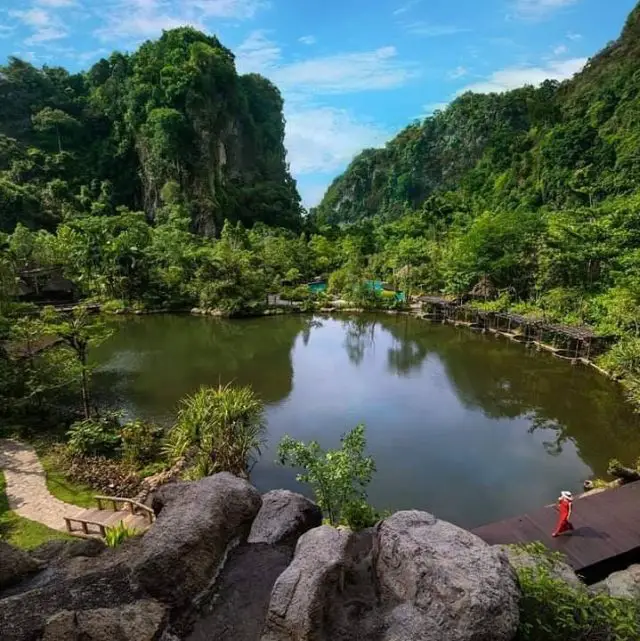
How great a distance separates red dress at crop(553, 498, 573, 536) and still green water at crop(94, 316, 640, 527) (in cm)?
182

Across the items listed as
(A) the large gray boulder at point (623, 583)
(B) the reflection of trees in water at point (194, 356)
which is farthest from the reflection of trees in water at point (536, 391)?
(A) the large gray boulder at point (623, 583)

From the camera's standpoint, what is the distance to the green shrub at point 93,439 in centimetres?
1168

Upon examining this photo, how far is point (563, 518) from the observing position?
26.6 feet

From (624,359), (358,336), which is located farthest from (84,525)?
(358,336)

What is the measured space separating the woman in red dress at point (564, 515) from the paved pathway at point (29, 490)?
28.8 ft

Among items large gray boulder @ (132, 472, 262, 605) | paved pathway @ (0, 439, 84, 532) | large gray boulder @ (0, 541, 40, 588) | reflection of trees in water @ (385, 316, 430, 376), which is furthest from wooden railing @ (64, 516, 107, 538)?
reflection of trees in water @ (385, 316, 430, 376)

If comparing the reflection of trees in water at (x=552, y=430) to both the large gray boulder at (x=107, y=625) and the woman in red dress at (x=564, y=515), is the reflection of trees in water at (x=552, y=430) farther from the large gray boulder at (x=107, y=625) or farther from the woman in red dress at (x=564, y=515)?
the large gray boulder at (x=107, y=625)

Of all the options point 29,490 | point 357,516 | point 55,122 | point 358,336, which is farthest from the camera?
point 55,122

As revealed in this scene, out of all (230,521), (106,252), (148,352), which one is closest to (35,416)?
(148,352)

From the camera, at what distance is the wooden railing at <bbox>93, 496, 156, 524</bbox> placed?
30.2 ft

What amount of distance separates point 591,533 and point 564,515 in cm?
64

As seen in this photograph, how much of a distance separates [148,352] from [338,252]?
90.2ft

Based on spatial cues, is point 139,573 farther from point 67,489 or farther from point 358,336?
point 358,336

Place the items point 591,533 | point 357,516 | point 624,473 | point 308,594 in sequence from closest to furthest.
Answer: point 308,594
point 357,516
point 591,533
point 624,473
